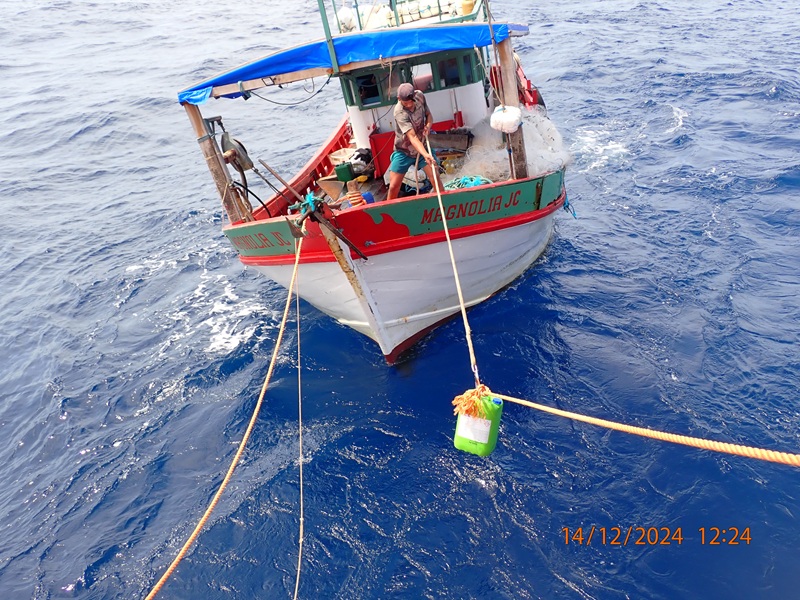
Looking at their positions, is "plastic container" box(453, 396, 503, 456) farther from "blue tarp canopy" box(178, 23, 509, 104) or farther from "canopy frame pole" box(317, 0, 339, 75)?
"canopy frame pole" box(317, 0, 339, 75)

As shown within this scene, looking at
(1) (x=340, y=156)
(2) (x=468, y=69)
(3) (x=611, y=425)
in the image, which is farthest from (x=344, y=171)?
(3) (x=611, y=425)

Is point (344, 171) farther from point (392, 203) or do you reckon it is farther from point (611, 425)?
point (611, 425)

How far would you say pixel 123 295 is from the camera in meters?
10.7

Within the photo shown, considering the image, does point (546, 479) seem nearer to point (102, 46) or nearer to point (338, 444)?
point (338, 444)

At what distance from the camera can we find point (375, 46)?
6.33 m

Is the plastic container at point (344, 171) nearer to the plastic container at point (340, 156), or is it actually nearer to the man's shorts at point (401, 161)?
the plastic container at point (340, 156)

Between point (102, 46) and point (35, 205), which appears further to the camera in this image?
point (102, 46)

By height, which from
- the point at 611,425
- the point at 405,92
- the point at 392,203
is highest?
the point at 405,92

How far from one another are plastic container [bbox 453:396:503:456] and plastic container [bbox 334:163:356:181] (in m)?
5.44

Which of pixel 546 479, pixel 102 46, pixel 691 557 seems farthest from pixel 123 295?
pixel 102 46

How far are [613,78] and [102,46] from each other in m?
29.9

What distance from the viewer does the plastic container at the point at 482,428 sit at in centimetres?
416

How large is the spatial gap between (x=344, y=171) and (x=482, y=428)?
5.60 meters

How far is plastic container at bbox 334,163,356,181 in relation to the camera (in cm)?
855
